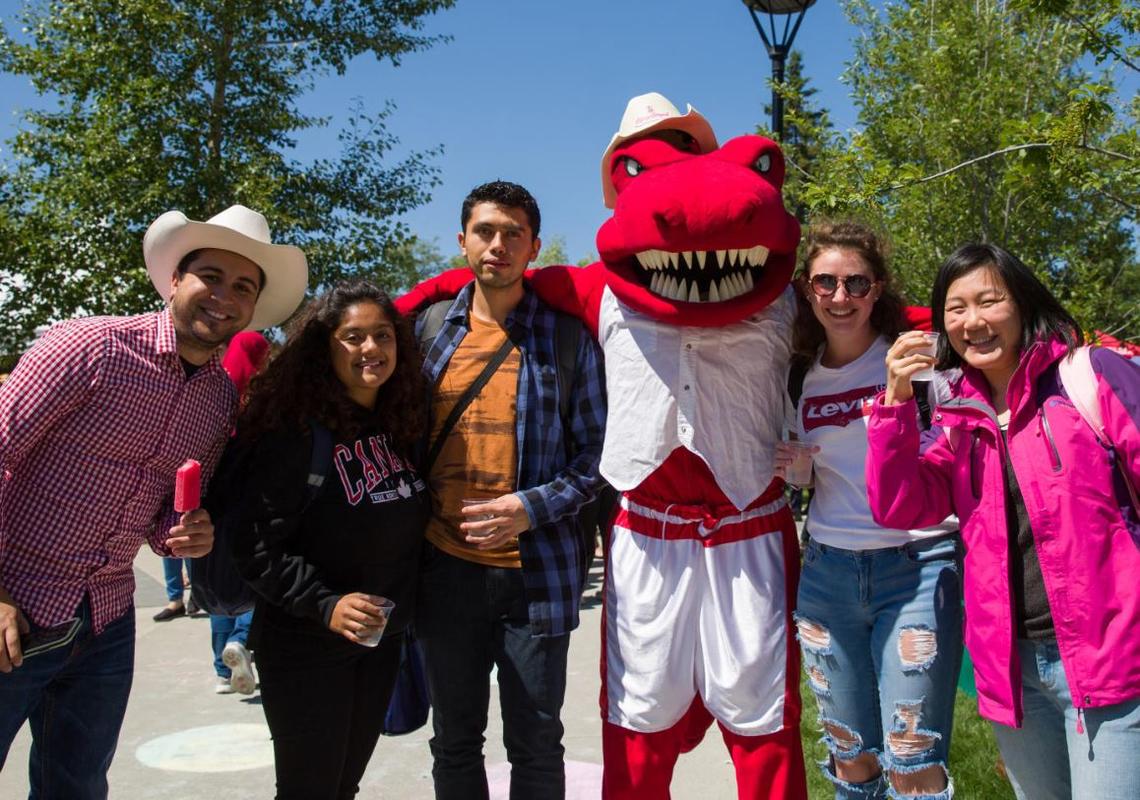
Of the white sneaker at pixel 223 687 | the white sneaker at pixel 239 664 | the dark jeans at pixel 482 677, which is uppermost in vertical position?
the dark jeans at pixel 482 677

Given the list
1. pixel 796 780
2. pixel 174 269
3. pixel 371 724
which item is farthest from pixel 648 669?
pixel 174 269

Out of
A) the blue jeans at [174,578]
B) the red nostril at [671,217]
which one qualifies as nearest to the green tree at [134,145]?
the blue jeans at [174,578]

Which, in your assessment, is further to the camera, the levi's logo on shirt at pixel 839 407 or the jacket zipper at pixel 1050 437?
the levi's logo on shirt at pixel 839 407

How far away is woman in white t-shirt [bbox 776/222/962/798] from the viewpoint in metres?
2.51

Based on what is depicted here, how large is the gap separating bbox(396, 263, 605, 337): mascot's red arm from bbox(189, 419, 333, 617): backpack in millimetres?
685

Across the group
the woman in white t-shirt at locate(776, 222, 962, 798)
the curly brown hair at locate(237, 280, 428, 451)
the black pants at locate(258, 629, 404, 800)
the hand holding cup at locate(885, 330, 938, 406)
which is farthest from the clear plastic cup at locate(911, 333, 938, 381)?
the black pants at locate(258, 629, 404, 800)

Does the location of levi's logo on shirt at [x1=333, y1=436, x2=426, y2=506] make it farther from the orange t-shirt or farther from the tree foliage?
the tree foliage

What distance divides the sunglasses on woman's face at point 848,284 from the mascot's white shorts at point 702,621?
70 centimetres

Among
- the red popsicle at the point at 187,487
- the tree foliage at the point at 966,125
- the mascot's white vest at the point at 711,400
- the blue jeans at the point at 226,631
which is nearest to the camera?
the red popsicle at the point at 187,487

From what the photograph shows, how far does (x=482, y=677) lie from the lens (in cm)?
296

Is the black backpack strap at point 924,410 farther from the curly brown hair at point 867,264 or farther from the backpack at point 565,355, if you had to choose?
the backpack at point 565,355

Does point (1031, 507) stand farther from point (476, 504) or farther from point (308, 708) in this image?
point (308, 708)

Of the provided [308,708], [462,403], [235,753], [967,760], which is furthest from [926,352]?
[235,753]

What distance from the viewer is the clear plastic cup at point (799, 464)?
2.71 m
